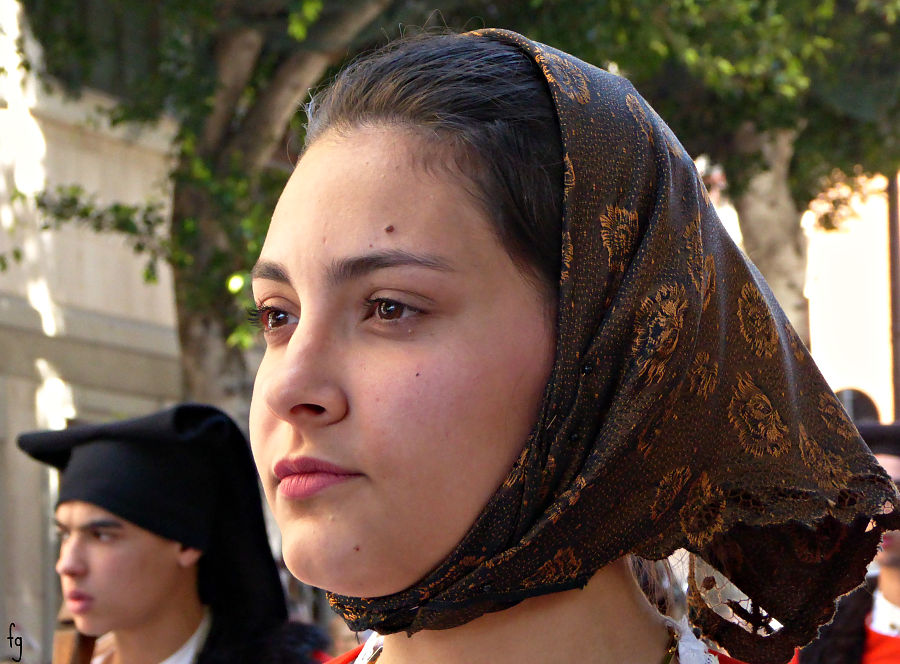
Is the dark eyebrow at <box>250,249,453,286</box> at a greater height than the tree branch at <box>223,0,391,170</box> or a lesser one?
greater

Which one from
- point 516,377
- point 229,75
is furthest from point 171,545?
point 229,75

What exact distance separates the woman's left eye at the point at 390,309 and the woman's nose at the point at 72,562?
262 centimetres

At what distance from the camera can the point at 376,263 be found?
171cm

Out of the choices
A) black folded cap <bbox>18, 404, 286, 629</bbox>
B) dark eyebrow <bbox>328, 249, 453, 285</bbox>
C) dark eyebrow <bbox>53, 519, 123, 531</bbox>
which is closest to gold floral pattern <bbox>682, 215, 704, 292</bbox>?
dark eyebrow <bbox>328, 249, 453, 285</bbox>

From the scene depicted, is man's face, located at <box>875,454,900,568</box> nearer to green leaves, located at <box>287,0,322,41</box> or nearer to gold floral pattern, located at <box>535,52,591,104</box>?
gold floral pattern, located at <box>535,52,591,104</box>

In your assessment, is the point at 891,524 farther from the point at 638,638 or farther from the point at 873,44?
the point at 873,44

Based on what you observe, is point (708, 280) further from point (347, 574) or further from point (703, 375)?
point (347, 574)

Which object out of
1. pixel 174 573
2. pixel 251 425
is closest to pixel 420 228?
pixel 251 425

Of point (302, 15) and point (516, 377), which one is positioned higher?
point (516, 377)

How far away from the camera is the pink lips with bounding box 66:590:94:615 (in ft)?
12.8

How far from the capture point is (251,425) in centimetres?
182

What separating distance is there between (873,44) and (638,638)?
9.94 meters

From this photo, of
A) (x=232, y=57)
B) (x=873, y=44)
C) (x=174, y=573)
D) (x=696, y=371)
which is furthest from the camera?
(x=873, y=44)

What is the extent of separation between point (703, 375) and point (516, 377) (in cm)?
26
